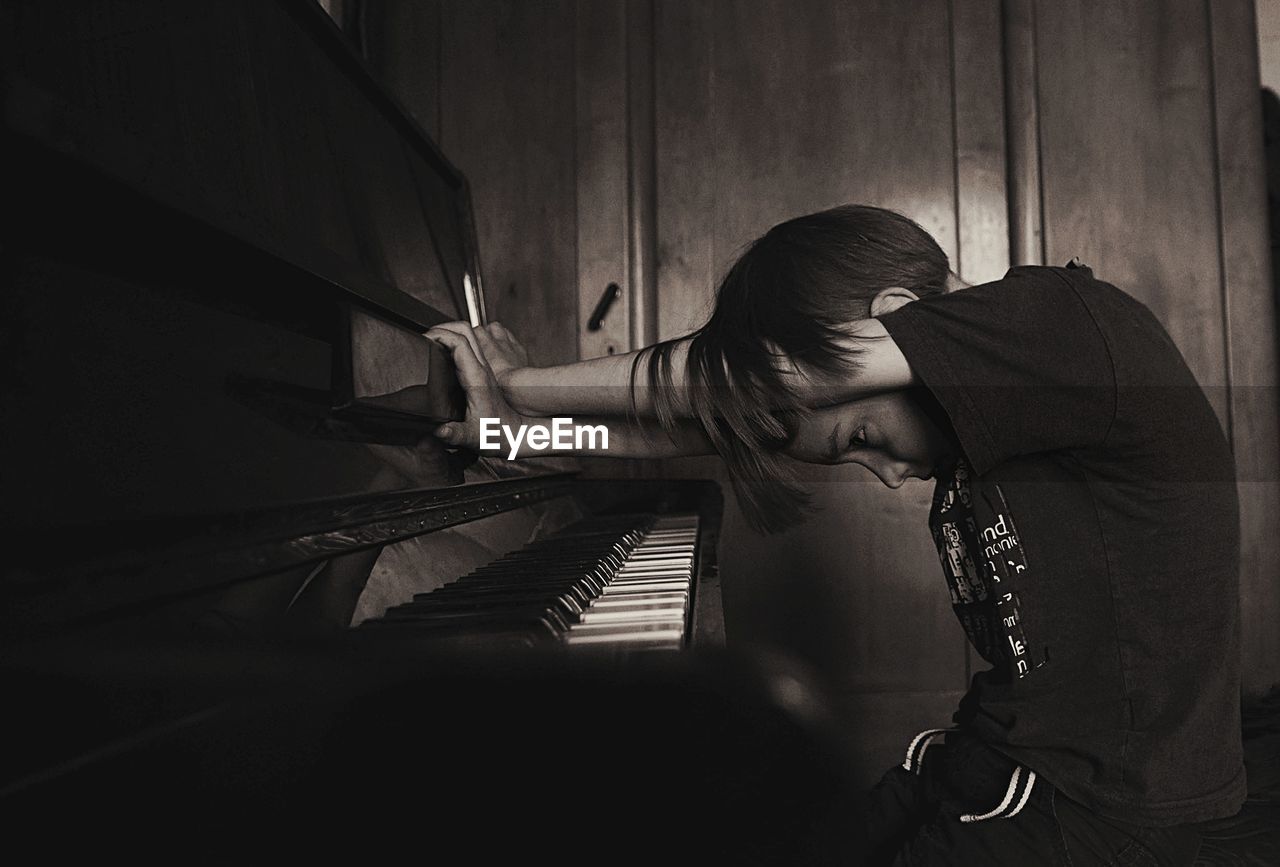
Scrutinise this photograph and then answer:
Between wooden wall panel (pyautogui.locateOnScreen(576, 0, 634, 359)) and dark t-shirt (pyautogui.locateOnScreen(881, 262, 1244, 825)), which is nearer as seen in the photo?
dark t-shirt (pyautogui.locateOnScreen(881, 262, 1244, 825))

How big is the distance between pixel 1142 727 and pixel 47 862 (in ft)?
2.18

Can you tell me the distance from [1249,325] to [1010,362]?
4.53 ft

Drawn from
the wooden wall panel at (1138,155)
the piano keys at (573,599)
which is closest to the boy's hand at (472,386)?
the piano keys at (573,599)

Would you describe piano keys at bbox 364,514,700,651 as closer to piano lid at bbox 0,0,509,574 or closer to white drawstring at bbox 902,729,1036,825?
piano lid at bbox 0,0,509,574

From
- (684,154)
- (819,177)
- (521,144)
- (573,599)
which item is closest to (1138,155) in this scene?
(819,177)

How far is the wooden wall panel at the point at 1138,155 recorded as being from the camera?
162cm

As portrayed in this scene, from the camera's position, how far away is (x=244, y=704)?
0.85ft

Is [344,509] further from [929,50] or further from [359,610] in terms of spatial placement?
[929,50]

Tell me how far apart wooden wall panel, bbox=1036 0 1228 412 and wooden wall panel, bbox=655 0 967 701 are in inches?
8.5

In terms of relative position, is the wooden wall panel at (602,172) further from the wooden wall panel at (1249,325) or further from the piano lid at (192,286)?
the wooden wall panel at (1249,325)

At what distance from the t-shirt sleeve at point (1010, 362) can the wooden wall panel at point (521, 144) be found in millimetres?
1143

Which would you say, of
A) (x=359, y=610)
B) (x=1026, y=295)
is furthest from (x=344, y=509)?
(x=1026, y=295)

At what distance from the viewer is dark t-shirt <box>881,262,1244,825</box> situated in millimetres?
579

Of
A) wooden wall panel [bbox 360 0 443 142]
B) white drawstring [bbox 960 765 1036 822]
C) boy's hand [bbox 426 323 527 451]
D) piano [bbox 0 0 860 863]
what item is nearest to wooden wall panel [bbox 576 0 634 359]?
wooden wall panel [bbox 360 0 443 142]
